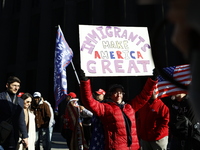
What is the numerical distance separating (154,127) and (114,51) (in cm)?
195

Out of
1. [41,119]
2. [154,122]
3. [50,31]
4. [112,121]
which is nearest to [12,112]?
[112,121]

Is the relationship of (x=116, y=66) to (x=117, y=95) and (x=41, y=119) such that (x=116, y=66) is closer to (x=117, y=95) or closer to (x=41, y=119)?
(x=117, y=95)

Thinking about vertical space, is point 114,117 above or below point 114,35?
below

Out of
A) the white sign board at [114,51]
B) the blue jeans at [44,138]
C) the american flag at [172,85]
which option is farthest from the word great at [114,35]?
the blue jeans at [44,138]

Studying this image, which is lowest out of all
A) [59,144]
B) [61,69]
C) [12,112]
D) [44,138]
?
[59,144]

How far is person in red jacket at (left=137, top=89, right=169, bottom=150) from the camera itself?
513 centimetres

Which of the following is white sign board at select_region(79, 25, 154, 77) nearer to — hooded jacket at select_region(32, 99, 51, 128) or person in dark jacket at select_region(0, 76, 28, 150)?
person in dark jacket at select_region(0, 76, 28, 150)

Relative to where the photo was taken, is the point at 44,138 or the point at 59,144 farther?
the point at 59,144

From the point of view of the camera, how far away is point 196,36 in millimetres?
735

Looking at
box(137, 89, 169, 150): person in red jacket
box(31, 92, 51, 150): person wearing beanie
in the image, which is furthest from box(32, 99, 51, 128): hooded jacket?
box(137, 89, 169, 150): person in red jacket

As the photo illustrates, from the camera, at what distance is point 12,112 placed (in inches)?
173

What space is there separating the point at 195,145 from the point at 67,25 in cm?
1619

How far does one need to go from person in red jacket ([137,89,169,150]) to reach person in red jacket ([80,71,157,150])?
158 centimetres

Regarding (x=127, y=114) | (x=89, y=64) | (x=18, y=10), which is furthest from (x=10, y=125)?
(x=18, y=10)
